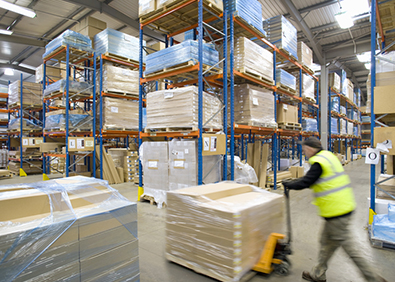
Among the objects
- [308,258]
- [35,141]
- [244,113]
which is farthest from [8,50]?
[308,258]

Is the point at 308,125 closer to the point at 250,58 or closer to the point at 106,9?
the point at 250,58

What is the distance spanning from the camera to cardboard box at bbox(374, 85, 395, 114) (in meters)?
3.60

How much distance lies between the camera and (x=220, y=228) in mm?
2590

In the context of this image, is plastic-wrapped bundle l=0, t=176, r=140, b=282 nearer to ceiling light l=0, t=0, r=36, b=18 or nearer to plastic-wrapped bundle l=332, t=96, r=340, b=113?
ceiling light l=0, t=0, r=36, b=18

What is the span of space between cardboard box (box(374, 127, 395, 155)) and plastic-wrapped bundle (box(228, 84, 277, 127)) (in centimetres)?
304

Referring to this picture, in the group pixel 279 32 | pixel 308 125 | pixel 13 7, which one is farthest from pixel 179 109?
pixel 308 125

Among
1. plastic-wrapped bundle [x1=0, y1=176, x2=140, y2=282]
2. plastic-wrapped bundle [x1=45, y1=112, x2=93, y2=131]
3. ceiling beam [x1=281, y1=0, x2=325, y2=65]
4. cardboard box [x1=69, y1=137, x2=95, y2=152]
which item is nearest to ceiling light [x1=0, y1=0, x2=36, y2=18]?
plastic-wrapped bundle [x1=45, y1=112, x2=93, y2=131]

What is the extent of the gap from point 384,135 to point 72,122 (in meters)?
8.68

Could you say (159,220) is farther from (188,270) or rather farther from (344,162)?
(344,162)

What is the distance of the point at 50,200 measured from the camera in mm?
1971

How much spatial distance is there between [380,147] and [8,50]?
64.8ft

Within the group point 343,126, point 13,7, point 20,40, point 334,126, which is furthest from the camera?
point 343,126

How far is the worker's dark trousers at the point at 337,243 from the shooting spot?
7.64 ft

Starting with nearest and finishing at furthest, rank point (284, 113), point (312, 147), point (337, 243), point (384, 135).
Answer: point (337, 243), point (312, 147), point (384, 135), point (284, 113)
